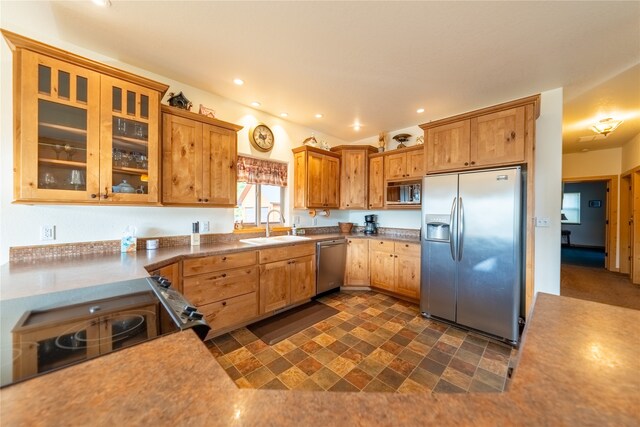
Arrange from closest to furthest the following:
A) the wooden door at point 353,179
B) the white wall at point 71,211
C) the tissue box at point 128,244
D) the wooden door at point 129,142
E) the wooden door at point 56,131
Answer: the wooden door at point 56,131
the white wall at point 71,211
the wooden door at point 129,142
the tissue box at point 128,244
the wooden door at point 353,179

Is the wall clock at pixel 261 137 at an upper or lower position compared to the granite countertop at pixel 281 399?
upper

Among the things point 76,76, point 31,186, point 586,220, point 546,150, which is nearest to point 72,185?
point 31,186

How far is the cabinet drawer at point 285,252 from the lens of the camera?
277 cm

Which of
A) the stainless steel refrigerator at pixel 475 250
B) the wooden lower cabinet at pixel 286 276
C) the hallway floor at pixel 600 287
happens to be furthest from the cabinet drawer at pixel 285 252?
the hallway floor at pixel 600 287

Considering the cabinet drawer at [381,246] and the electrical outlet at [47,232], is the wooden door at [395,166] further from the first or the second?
the electrical outlet at [47,232]

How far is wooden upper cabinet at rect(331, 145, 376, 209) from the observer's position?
4074 mm

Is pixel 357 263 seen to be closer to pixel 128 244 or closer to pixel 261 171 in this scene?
pixel 261 171

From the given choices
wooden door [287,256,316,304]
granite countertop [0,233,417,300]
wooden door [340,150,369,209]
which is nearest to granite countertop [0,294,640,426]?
granite countertop [0,233,417,300]

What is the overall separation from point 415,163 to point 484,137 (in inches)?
40.8

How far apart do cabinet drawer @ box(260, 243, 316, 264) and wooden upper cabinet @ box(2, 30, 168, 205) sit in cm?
124

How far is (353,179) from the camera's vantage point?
413cm

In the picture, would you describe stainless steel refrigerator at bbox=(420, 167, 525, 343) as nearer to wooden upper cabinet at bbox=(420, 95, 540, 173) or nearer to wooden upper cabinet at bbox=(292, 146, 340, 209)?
wooden upper cabinet at bbox=(420, 95, 540, 173)

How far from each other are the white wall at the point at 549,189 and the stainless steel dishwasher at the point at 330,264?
2.40m

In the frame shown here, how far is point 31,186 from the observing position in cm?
166
